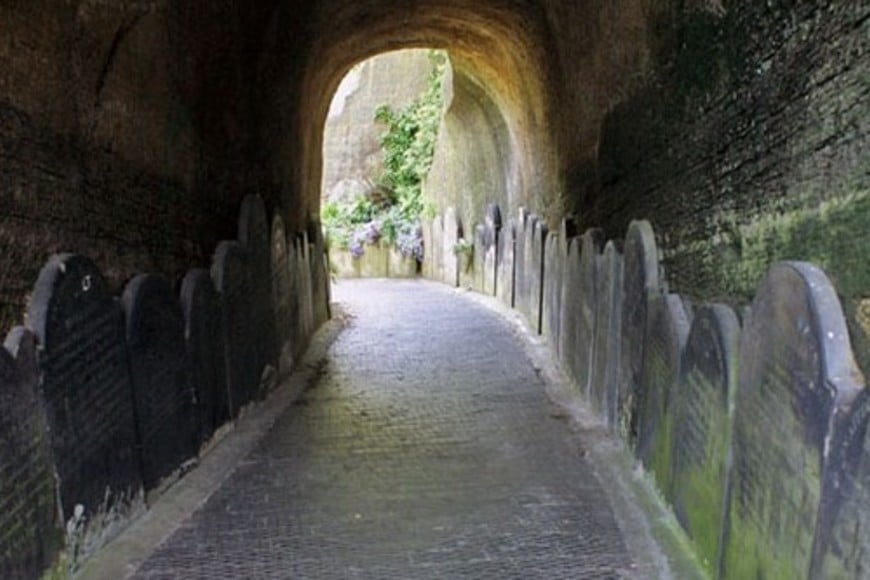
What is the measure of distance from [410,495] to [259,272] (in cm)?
225

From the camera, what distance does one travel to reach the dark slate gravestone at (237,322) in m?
4.22

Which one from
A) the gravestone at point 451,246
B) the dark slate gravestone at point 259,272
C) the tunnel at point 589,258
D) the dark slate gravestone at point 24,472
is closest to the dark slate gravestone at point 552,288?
the tunnel at point 589,258

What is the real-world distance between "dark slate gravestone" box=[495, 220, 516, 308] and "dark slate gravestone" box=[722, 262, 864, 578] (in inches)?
262

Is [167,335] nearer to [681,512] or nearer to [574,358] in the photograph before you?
[681,512]

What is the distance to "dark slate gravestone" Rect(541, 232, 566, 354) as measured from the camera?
602 cm

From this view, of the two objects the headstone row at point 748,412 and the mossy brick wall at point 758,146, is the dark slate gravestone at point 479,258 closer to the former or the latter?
the headstone row at point 748,412

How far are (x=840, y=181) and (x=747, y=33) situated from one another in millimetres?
800

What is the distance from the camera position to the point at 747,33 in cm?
242

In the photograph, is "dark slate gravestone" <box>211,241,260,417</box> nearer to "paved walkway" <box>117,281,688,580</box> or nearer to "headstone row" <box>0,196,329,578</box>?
"headstone row" <box>0,196,329,578</box>

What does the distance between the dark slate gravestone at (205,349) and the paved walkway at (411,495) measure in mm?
Result: 299

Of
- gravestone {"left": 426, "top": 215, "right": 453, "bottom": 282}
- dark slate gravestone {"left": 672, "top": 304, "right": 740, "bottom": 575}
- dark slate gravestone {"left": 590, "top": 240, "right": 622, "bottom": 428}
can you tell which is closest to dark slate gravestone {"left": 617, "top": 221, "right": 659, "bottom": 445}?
dark slate gravestone {"left": 590, "top": 240, "right": 622, "bottom": 428}

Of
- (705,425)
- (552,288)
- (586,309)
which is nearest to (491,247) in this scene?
(552,288)

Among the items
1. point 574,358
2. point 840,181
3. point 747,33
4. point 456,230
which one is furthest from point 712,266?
point 456,230

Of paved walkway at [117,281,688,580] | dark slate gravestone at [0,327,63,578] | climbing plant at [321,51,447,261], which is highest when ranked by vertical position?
climbing plant at [321,51,447,261]
